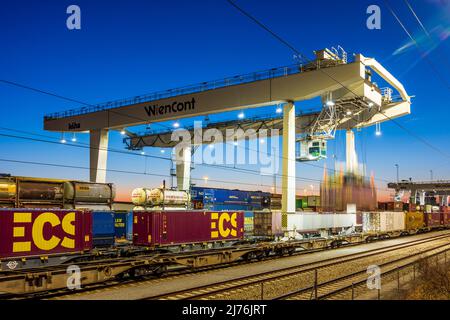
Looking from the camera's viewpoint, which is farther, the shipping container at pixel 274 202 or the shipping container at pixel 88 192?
the shipping container at pixel 274 202

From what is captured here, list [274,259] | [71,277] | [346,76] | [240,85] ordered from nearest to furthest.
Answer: [71,277], [274,259], [346,76], [240,85]

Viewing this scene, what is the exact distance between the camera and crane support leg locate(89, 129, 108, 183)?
40062 mm

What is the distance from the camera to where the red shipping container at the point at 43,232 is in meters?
15.3

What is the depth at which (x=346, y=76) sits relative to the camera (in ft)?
93.8

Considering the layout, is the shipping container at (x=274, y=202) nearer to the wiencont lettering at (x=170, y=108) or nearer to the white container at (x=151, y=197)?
the wiencont lettering at (x=170, y=108)

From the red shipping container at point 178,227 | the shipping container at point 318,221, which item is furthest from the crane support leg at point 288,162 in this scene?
the red shipping container at point 178,227

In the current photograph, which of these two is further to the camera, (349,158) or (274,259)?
(349,158)

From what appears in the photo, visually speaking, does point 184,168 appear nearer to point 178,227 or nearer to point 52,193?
point 178,227

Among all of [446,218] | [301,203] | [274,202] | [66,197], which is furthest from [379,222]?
[446,218]

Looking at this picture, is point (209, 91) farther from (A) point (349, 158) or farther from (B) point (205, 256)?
(A) point (349, 158)

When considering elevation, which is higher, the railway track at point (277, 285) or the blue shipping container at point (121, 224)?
the blue shipping container at point (121, 224)

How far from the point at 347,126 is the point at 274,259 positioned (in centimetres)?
2028

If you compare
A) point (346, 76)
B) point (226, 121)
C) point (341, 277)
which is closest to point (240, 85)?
point (346, 76)

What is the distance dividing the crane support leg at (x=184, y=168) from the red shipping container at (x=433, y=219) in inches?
1381
